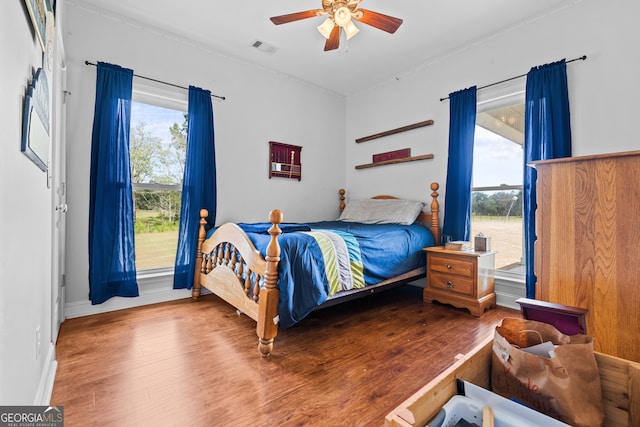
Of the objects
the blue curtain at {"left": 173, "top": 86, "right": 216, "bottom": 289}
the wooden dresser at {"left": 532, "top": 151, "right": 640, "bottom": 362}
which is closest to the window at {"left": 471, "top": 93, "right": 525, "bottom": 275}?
the wooden dresser at {"left": 532, "top": 151, "right": 640, "bottom": 362}

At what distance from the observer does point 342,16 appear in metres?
2.32

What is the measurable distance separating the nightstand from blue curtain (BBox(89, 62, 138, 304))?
9.71 feet

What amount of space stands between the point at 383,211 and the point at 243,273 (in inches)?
82.1

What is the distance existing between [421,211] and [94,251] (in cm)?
346

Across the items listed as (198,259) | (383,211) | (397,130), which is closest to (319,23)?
(397,130)

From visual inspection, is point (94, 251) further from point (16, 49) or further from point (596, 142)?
point (596, 142)

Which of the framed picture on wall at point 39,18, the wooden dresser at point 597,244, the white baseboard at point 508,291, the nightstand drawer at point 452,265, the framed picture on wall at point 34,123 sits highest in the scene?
the framed picture on wall at point 39,18

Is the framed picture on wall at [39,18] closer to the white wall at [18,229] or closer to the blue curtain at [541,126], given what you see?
the white wall at [18,229]

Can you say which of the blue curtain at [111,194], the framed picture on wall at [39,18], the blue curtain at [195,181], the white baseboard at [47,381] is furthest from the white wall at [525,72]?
the white baseboard at [47,381]

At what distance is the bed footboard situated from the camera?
1.93 metres

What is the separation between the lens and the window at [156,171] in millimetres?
3041

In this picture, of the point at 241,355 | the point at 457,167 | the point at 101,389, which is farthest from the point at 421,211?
the point at 101,389

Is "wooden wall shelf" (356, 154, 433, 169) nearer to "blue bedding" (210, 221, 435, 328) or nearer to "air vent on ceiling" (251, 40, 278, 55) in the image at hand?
"blue bedding" (210, 221, 435, 328)

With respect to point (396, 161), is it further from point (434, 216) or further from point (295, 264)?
point (295, 264)
